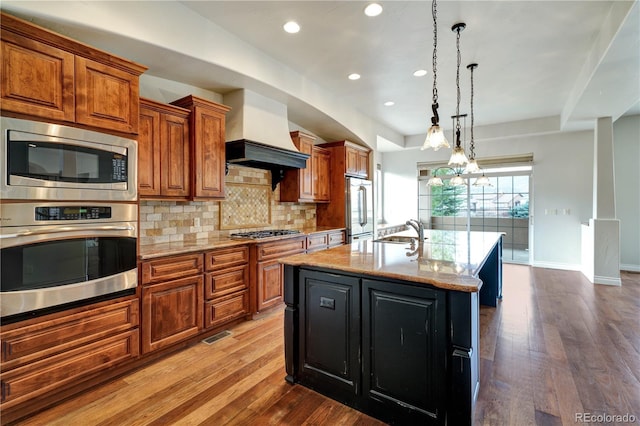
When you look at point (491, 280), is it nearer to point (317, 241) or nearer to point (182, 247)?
point (317, 241)

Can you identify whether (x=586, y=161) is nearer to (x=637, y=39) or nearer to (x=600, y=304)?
(x=600, y=304)

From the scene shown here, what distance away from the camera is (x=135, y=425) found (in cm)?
178

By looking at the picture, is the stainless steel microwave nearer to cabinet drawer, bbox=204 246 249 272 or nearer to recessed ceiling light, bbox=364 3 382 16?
cabinet drawer, bbox=204 246 249 272

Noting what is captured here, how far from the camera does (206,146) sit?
10.3 ft

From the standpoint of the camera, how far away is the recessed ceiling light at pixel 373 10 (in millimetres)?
2543

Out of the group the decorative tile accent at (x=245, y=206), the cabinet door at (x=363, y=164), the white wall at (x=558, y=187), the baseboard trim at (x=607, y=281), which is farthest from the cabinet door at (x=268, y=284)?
the white wall at (x=558, y=187)

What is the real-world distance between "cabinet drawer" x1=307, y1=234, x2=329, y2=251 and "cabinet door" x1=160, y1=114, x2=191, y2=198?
1.76 meters

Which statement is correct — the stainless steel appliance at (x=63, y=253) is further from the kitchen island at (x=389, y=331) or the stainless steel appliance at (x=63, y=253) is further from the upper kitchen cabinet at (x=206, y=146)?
the kitchen island at (x=389, y=331)

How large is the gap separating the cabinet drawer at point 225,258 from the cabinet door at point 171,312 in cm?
17

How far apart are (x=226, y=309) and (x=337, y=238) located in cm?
222

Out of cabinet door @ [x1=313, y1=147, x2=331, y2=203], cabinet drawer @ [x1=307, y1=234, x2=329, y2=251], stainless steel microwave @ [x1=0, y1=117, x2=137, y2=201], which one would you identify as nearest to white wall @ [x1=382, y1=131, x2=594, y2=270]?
cabinet door @ [x1=313, y1=147, x2=331, y2=203]

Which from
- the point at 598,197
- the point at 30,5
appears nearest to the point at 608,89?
the point at 598,197

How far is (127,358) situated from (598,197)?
6.61 metres

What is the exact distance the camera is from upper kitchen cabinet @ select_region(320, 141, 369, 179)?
503 centimetres
